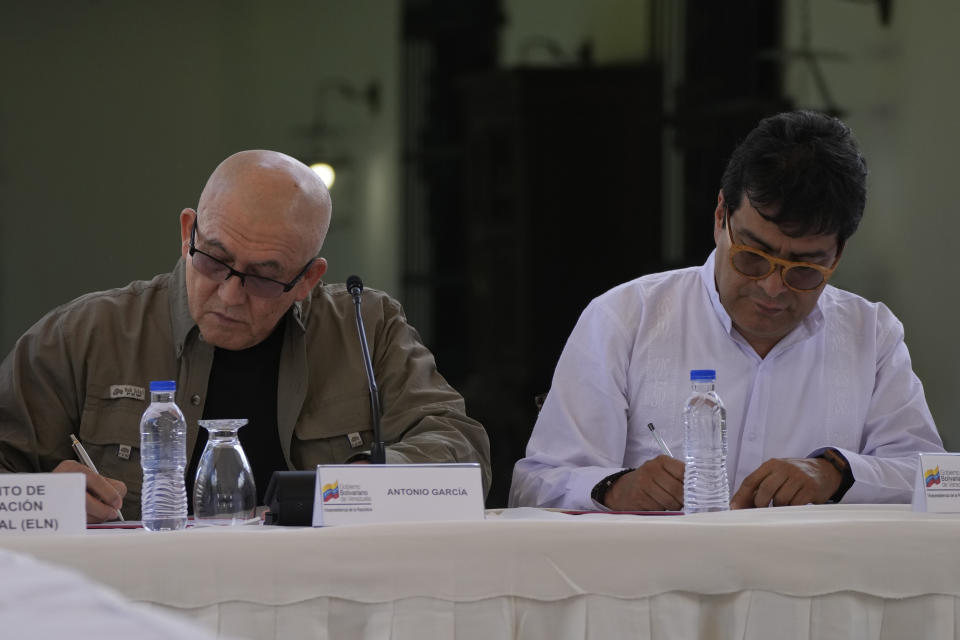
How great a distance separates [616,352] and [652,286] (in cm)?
20

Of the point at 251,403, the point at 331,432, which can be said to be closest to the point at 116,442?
the point at 251,403

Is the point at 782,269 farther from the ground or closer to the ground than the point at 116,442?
farther from the ground

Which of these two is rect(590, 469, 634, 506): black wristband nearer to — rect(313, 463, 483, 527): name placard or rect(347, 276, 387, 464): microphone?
rect(347, 276, 387, 464): microphone

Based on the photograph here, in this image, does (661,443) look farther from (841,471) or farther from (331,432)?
(331,432)

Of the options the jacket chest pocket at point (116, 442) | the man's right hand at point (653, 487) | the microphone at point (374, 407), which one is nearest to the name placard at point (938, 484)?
the man's right hand at point (653, 487)

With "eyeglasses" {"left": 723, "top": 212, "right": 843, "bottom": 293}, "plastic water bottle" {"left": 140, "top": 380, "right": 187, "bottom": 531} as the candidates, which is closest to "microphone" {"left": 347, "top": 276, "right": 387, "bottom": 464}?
"plastic water bottle" {"left": 140, "top": 380, "right": 187, "bottom": 531}

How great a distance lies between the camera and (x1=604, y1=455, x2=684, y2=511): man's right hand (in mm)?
1774

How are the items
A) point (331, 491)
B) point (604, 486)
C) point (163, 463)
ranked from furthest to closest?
point (604, 486)
point (163, 463)
point (331, 491)

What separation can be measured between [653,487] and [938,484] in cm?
40

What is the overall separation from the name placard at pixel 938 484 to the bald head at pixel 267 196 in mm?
1048

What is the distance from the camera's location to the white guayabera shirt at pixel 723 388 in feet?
6.96

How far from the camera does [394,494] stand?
143 cm

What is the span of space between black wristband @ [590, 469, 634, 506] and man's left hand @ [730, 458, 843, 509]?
179mm

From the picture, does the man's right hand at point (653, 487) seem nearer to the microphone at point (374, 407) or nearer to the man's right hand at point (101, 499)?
the microphone at point (374, 407)
